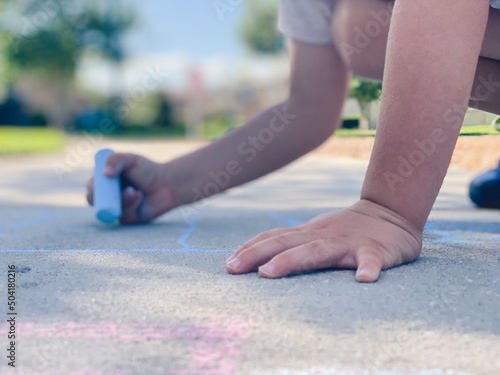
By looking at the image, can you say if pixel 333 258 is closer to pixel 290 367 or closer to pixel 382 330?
pixel 382 330

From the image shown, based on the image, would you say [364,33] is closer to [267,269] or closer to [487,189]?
[267,269]

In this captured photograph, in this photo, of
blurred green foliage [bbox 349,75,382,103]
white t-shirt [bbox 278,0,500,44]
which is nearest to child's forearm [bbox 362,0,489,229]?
blurred green foliage [bbox 349,75,382,103]

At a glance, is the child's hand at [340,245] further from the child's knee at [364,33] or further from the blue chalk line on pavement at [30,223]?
the blue chalk line on pavement at [30,223]

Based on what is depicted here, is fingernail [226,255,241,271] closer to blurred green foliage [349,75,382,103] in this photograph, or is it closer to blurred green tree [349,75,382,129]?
blurred green tree [349,75,382,129]

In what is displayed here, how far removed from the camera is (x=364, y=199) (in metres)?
1.13

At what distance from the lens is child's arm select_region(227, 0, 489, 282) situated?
40.6 inches

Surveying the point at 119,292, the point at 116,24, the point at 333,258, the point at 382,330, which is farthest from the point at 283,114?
the point at 116,24

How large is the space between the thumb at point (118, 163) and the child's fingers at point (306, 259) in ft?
2.86

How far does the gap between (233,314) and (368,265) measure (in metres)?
0.26

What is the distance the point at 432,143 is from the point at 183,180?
918mm

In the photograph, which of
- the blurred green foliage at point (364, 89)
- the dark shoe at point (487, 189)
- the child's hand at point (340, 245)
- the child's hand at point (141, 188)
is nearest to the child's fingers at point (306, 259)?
the child's hand at point (340, 245)

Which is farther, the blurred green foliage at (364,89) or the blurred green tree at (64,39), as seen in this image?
the blurred green tree at (64,39)

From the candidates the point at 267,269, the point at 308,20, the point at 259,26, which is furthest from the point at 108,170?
the point at 259,26

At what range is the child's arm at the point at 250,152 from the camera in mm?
1788
